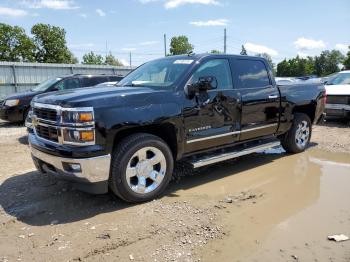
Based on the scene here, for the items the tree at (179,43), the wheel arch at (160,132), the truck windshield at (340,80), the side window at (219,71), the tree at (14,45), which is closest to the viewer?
the wheel arch at (160,132)

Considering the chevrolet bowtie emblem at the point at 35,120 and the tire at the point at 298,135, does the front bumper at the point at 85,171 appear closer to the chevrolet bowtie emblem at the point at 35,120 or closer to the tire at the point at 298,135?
the chevrolet bowtie emblem at the point at 35,120

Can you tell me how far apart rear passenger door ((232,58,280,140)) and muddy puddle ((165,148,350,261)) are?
0.74 meters

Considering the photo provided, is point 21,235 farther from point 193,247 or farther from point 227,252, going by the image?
point 227,252

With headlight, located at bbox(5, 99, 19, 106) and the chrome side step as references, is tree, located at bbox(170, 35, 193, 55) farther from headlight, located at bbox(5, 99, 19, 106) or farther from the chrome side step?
the chrome side step

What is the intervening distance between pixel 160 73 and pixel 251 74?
1.65 m

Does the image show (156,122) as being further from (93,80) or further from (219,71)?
(93,80)

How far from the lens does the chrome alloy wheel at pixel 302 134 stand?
7.33m

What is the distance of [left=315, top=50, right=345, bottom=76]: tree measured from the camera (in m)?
65.7

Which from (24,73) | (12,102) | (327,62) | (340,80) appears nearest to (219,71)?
(12,102)

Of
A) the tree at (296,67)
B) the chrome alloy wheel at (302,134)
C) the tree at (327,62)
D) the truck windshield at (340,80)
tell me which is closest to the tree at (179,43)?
the tree at (296,67)

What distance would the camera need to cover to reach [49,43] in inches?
1577

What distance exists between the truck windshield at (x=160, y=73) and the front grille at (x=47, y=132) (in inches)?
60.2

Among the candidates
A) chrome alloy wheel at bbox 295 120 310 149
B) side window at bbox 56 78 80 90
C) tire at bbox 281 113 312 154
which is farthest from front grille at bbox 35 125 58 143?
side window at bbox 56 78 80 90

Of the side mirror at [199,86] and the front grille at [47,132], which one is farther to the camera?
the side mirror at [199,86]
